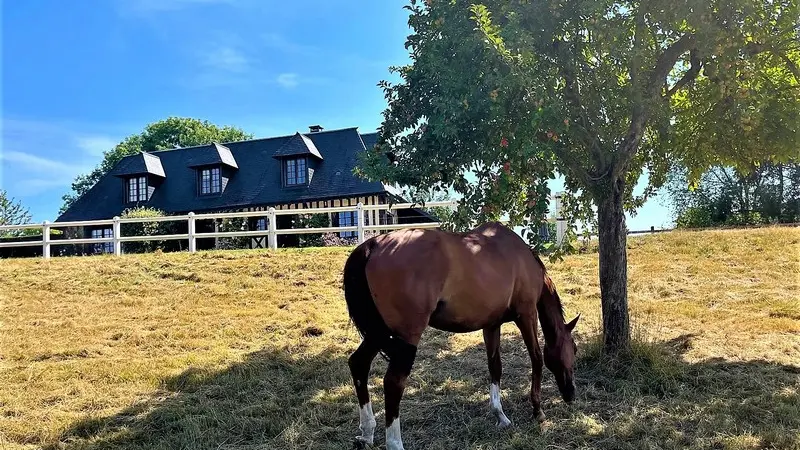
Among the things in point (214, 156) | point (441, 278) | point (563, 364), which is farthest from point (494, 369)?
point (214, 156)

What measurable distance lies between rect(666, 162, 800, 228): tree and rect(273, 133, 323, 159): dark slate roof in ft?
50.6

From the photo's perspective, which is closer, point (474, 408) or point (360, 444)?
point (360, 444)

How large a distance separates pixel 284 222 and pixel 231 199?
13.4 ft

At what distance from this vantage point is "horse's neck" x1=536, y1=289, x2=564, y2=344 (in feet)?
14.9

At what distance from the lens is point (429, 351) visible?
6328mm

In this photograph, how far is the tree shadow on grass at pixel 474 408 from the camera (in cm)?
404

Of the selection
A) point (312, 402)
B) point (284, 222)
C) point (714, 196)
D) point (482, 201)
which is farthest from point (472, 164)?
point (714, 196)

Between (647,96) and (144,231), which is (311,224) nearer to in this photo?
(144,231)

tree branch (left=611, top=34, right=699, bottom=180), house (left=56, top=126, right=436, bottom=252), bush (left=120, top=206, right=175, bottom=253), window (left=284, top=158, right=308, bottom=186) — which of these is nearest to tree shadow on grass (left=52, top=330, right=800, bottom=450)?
tree branch (left=611, top=34, right=699, bottom=180)

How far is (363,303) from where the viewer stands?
12.6 ft

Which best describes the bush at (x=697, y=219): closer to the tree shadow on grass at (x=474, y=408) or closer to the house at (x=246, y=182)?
the house at (x=246, y=182)

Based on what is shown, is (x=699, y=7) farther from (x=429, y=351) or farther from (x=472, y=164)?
(x=429, y=351)

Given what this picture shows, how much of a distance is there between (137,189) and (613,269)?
2428 centimetres

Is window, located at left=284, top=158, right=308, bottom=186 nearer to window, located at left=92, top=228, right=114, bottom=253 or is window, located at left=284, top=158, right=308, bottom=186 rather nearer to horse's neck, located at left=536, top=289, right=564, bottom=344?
window, located at left=92, top=228, right=114, bottom=253
